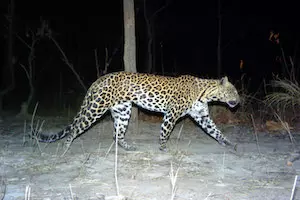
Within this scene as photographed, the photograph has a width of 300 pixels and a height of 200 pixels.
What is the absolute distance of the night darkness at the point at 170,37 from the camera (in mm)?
25750

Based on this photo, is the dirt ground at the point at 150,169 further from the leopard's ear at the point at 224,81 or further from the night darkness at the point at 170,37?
the night darkness at the point at 170,37

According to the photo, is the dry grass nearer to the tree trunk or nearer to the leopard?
the leopard

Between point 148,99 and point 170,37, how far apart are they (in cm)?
2247

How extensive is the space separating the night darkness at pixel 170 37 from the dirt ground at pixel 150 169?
46.3 ft

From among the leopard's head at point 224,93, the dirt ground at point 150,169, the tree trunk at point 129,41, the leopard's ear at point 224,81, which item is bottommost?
the dirt ground at point 150,169

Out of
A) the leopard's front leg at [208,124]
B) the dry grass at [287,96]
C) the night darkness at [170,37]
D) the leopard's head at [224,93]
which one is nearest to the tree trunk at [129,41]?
the leopard's front leg at [208,124]

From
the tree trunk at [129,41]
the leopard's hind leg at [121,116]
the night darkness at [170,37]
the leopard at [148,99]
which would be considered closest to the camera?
the leopard at [148,99]

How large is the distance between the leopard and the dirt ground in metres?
0.34

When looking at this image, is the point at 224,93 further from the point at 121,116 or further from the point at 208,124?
the point at 121,116

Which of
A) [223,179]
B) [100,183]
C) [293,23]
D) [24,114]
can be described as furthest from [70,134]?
[293,23]

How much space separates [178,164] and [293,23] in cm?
2151

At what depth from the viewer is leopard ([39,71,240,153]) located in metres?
8.11

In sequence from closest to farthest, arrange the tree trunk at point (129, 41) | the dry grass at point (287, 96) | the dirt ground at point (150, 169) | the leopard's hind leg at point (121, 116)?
the dirt ground at point (150, 169), the leopard's hind leg at point (121, 116), the tree trunk at point (129, 41), the dry grass at point (287, 96)

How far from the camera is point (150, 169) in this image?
6555 mm
